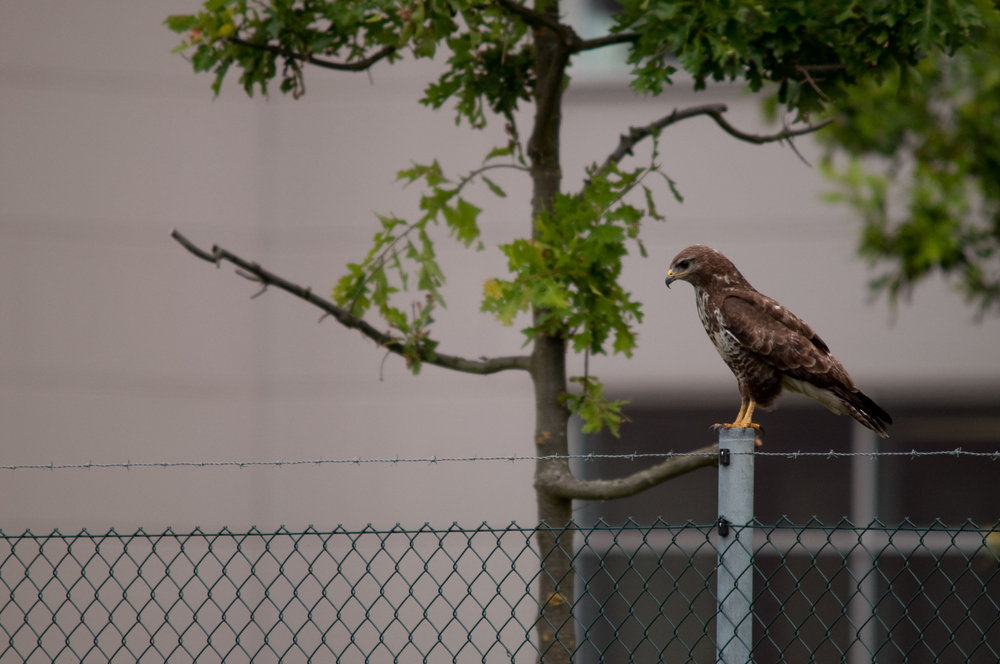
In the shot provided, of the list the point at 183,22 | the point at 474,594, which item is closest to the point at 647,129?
the point at 183,22

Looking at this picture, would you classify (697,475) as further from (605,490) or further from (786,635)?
(605,490)

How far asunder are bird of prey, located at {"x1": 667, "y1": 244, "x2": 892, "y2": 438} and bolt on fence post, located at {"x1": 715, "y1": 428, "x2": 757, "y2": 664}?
762 millimetres

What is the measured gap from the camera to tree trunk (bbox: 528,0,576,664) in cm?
308

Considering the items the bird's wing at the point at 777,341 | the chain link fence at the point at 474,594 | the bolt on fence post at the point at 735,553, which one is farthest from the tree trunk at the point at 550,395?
the chain link fence at the point at 474,594

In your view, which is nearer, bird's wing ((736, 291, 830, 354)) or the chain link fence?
bird's wing ((736, 291, 830, 354))

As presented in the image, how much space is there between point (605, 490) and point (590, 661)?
3855 millimetres

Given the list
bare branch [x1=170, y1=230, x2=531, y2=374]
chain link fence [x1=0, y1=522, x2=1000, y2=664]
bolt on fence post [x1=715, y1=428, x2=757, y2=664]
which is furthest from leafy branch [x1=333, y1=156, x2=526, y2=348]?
chain link fence [x1=0, y1=522, x2=1000, y2=664]

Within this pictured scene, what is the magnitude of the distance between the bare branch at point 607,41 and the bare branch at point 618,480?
1.35 metres

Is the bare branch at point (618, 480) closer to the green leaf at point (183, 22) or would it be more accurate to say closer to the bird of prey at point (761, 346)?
the bird of prey at point (761, 346)

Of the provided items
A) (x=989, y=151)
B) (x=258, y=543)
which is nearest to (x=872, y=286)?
(x=989, y=151)

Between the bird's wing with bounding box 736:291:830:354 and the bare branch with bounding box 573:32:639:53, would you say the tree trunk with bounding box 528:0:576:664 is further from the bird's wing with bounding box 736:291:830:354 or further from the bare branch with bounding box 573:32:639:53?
the bird's wing with bounding box 736:291:830:354

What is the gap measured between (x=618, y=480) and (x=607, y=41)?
1496 millimetres

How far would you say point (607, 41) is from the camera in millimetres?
3189

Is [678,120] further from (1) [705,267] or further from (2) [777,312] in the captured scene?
(2) [777,312]
